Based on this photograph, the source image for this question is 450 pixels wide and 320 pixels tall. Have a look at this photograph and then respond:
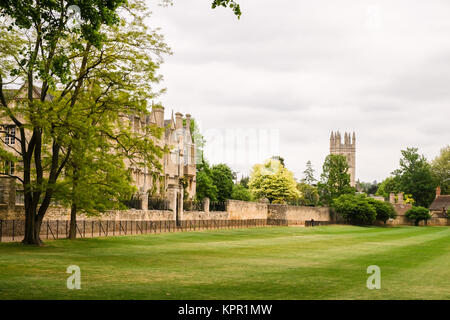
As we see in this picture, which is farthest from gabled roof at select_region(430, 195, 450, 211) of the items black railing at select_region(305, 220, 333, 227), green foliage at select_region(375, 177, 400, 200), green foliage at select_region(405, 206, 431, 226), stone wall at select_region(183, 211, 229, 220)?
stone wall at select_region(183, 211, 229, 220)

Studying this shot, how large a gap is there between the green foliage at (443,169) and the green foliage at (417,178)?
3.42m

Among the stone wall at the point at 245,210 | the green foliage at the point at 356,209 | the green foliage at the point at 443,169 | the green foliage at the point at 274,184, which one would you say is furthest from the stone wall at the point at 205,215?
the green foliage at the point at 443,169

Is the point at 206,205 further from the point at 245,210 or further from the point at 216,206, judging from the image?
the point at 245,210

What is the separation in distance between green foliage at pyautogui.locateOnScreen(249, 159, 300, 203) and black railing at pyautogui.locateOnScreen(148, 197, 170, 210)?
5441cm

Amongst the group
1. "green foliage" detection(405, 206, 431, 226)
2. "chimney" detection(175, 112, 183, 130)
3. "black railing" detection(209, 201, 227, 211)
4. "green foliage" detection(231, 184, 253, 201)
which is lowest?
"green foliage" detection(405, 206, 431, 226)

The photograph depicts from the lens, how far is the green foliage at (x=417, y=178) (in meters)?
137

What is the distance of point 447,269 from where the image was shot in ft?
66.2

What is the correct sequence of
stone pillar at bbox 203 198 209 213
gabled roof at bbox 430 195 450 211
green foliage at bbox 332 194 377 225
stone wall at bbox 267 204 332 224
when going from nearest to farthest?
stone pillar at bbox 203 198 209 213, stone wall at bbox 267 204 332 224, green foliage at bbox 332 194 377 225, gabled roof at bbox 430 195 450 211

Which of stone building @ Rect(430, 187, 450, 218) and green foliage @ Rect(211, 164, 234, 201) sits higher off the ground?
green foliage @ Rect(211, 164, 234, 201)

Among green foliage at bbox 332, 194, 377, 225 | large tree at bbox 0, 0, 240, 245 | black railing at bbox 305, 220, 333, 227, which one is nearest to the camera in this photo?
large tree at bbox 0, 0, 240, 245

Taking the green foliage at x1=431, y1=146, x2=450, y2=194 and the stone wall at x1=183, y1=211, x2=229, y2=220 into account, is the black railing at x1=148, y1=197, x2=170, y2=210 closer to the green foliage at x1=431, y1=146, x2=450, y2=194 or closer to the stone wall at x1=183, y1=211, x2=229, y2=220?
the stone wall at x1=183, y1=211, x2=229, y2=220

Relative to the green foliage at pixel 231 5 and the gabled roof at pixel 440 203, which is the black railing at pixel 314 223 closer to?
the gabled roof at pixel 440 203

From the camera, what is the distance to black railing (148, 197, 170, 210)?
50.3 metres
